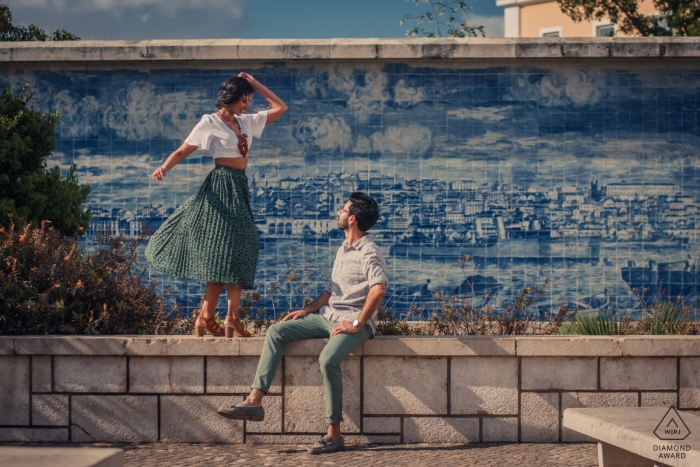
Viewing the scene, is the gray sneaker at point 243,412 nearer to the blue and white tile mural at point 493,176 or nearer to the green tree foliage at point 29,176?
the green tree foliage at point 29,176

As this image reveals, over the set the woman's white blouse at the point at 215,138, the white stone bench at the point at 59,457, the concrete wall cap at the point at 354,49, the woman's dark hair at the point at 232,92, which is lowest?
the white stone bench at the point at 59,457

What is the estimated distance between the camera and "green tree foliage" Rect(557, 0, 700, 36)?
19734 millimetres

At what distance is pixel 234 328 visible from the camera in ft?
20.6

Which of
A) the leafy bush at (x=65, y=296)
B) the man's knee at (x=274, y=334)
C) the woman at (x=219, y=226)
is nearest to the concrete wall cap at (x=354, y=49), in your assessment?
the leafy bush at (x=65, y=296)

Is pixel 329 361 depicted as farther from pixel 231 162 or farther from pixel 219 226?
pixel 231 162

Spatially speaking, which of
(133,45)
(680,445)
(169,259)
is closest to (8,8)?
(133,45)

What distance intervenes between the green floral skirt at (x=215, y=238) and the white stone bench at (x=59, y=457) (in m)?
2.52

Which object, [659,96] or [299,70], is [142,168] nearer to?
[299,70]

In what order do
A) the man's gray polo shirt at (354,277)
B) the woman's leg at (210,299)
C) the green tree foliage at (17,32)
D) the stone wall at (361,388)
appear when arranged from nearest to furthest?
the man's gray polo shirt at (354,277) → the stone wall at (361,388) → the woman's leg at (210,299) → the green tree foliage at (17,32)

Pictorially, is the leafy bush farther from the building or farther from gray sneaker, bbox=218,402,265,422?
the building

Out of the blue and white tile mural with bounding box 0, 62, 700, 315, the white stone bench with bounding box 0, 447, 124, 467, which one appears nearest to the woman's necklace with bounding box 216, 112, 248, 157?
the white stone bench with bounding box 0, 447, 124, 467

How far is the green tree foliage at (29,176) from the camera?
27.6 feet

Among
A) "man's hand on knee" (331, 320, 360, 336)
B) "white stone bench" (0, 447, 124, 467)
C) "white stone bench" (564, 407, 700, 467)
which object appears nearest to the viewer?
"white stone bench" (0, 447, 124, 467)

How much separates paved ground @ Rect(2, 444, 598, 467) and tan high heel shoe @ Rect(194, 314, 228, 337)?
2.42ft
